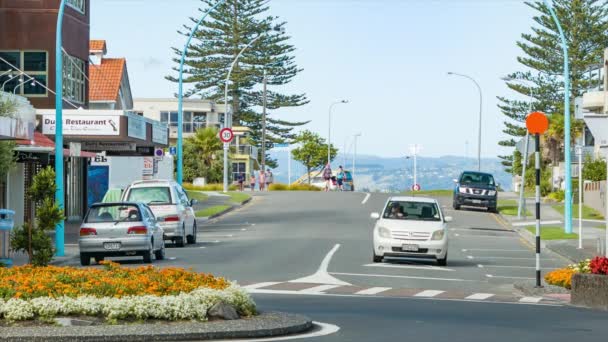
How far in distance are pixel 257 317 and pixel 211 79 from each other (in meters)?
98.6

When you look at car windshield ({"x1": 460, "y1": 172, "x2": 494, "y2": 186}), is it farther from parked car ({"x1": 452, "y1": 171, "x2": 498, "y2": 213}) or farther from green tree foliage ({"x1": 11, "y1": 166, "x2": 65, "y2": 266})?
green tree foliage ({"x1": 11, "y1": 166, "x2": 65, "y2": 266})

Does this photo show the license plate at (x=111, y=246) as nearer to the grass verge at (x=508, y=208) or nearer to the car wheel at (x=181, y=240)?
the car wheel at (x=181, y=240)

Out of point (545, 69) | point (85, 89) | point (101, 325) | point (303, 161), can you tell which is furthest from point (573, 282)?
point (303, 161)

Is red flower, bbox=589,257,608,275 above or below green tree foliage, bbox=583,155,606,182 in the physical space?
below

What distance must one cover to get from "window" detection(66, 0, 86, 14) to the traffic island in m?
31.2

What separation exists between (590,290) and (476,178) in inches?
1538

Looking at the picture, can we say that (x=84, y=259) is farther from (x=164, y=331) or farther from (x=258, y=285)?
(x=164, y=331)

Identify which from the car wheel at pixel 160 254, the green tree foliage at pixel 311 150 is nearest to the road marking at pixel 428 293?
the car wheel at pixel 160 254

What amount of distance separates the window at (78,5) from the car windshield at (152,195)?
14.6 metres

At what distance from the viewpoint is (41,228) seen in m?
26.6

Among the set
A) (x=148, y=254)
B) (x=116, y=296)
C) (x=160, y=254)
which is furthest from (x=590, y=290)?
(x=160, y=254)

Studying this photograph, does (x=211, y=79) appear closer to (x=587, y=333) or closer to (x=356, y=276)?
(x=356, y=276)

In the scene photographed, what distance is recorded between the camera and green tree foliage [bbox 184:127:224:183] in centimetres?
9144

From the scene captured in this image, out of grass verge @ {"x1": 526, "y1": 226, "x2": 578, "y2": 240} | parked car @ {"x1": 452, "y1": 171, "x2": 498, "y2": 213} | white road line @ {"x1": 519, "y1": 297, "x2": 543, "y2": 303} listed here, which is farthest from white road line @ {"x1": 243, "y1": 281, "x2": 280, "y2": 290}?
parked car @ {"x1": 452, "y1": 171, "x2": 498, "y2": 213}
